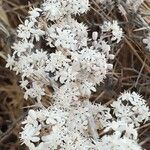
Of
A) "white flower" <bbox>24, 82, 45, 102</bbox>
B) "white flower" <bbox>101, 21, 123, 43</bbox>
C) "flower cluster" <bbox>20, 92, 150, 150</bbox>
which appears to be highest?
"white flower" <bbox>101, 21, 123, 43</bbox>

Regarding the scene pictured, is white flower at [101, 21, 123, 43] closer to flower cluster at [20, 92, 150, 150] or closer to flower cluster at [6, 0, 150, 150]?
flower cluster at [6, 0, 150, 150]

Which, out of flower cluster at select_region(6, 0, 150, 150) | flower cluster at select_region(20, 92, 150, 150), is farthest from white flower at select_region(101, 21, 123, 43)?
flower cluster at select_region(20, 92, 150, 150)

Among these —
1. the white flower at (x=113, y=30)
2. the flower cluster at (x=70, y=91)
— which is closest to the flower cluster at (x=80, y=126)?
the flower cluster at (x=70, y=91)

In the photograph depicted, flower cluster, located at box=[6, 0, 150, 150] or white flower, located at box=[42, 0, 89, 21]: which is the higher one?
white flower, located at box=[42, 0, 89, 21]

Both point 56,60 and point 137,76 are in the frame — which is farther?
point 137,76

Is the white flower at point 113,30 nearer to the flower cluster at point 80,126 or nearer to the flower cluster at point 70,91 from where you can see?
the flower cluster at point 70,91

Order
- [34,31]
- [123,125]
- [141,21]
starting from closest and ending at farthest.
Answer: [123,125], [34,31], [141,21]

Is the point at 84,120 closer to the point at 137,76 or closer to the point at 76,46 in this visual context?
the point at 76,46

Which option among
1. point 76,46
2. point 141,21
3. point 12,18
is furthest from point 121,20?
point 76,46
